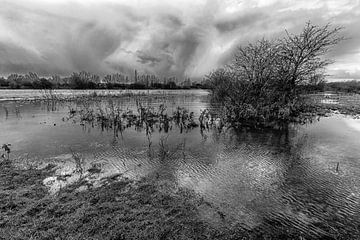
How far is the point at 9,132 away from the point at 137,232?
11.6 meters

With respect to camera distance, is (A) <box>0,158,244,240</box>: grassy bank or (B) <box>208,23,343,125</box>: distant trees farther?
(B) <box>208,23,343,125</box>: distant trees

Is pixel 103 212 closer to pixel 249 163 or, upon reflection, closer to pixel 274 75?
pixel 249 163

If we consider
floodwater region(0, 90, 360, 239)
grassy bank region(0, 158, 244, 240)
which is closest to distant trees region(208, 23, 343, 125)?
floodwater region(0, 90, 360, 239)

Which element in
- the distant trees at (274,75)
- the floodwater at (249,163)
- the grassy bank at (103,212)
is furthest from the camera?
the distant trees at (274,75)

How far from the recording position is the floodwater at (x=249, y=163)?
13.5 ft

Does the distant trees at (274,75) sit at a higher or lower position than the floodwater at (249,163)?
higher

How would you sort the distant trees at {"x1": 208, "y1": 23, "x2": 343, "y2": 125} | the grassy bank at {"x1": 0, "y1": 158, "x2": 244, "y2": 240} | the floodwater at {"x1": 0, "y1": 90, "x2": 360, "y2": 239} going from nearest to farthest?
1. the grassy bank at {"x1": 0, "y1": 158, "x2": 244, "y2": 240}
2. the floodwater at {"x1": 0, "y1": 90, "x2": 360, "y2": 239}
3. the distant trees at {"x1": 208, "y1": 23, "x2": 343, "y2": 125}

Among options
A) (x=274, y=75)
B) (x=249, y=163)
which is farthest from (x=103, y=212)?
(x=274, y=75)

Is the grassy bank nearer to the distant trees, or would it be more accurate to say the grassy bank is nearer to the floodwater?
the floodwater

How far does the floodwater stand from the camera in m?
4.12

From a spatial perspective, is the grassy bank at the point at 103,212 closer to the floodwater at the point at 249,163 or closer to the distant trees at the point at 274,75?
the floodwater at the point at 249,163

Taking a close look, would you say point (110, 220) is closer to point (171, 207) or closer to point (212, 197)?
point (171, 207)

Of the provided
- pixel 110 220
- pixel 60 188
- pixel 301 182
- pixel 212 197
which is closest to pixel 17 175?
pixel 60 188

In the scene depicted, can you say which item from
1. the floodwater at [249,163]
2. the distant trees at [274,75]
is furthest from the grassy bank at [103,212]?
the distant trees at [274,75]
